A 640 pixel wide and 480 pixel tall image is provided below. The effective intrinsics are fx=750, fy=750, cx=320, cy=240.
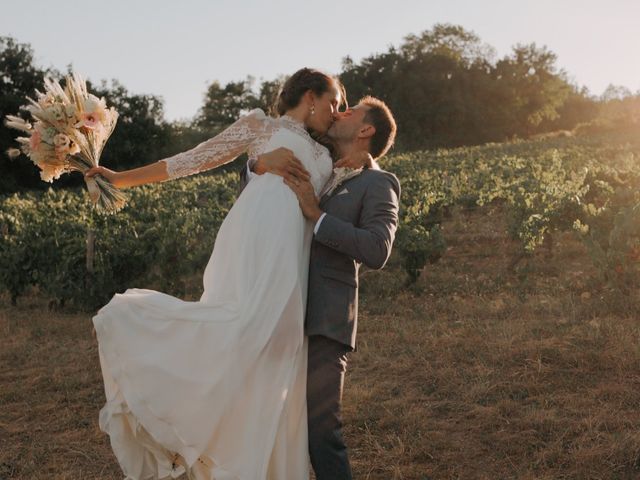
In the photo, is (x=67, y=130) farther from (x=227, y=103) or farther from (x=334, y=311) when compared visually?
(x=227, y=103)

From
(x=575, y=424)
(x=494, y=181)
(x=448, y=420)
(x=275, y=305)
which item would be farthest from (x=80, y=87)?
(x=494, y=181)

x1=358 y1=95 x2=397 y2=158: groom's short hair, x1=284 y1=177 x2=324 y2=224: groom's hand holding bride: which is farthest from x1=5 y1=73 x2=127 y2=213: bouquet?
x1=358 y1=95 x2=397 y2=158: groom's short hair

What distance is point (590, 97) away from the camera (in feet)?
252

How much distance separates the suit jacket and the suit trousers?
0.07 m

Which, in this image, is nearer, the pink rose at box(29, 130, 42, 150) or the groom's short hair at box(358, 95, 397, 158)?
the groom's short hair at box(358, 95, 397, 158)

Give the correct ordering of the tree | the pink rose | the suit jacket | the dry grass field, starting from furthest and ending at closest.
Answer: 1. the tree
2. the dry grass field
3. the pink rose
4. the suit jacket

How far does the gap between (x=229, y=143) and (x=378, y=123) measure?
68cm

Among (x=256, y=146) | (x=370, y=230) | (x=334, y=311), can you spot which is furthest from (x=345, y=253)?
(x=256, y=146)

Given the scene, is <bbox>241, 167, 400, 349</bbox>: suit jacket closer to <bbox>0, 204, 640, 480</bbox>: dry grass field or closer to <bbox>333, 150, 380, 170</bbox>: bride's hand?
<bbox>333, 150, 380, 170</bbox>: bride's hand

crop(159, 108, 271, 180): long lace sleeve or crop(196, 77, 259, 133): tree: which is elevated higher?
crop(196, 77, 259, 133): tree

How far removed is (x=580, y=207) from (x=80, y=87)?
25.7 feet

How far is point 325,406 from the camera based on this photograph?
3141 millimetres

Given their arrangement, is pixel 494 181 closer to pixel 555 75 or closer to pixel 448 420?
pixel 448 420

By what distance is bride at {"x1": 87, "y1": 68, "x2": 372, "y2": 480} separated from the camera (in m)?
3.03
